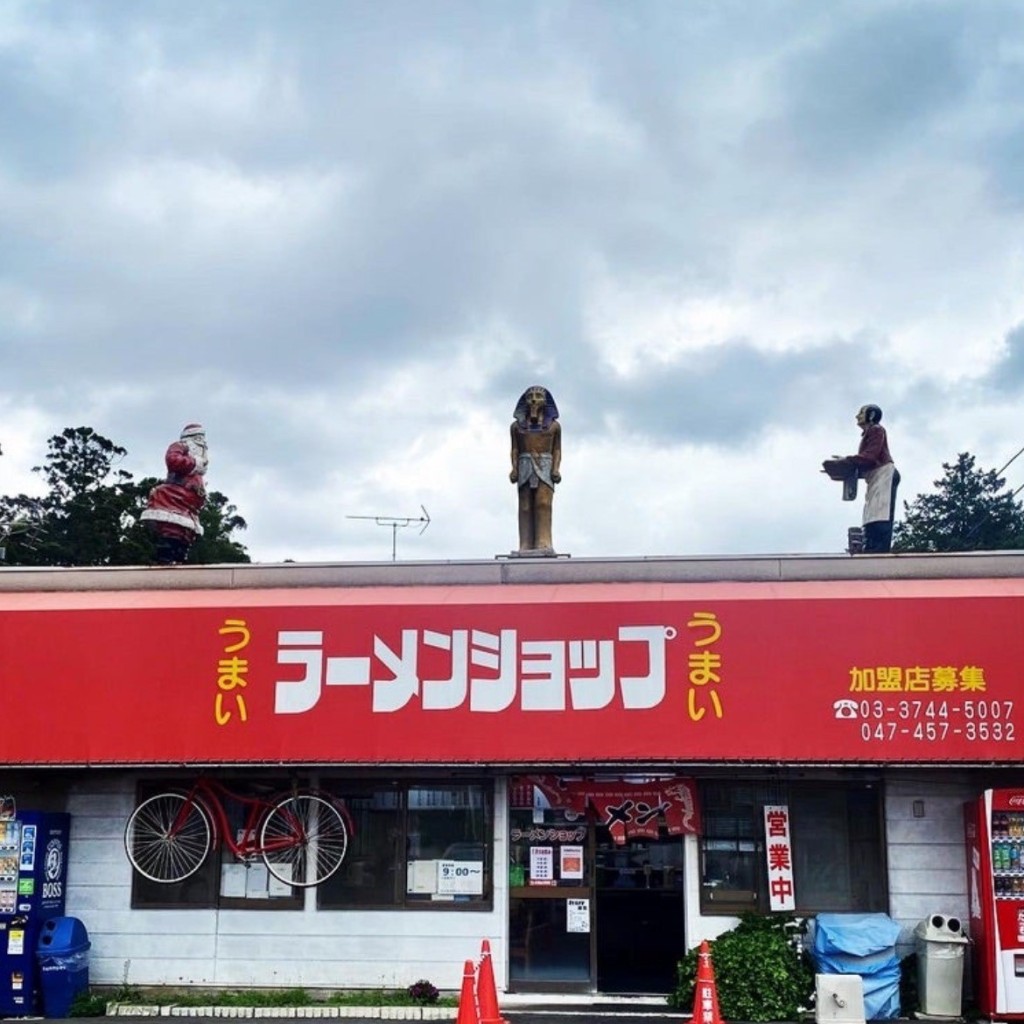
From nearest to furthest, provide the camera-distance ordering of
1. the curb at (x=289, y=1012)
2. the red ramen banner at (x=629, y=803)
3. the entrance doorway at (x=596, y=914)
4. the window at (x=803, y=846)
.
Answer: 1. the curb at (x=289, y=1012)
2. the window at (x=803, y=846)
3. the entrance doorway at (x=596, y=914)
4. the red ramen banner at (x=629, y=803)

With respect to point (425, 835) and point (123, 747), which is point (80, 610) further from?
point (425, 835)

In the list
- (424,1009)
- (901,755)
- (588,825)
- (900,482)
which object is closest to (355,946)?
(424,1009)

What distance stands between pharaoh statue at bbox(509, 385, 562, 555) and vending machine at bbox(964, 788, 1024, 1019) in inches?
263

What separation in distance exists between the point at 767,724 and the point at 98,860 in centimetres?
810

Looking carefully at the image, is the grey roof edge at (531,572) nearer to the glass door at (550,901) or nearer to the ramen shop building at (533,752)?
the ramen shop building at (533,752)

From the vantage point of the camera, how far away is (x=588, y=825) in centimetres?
1408

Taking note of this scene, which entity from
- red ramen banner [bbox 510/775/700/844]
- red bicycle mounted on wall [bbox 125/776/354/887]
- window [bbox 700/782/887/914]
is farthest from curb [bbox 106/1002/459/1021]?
window [bbox 700/782/887/914]

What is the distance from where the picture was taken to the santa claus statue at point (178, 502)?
16.9m

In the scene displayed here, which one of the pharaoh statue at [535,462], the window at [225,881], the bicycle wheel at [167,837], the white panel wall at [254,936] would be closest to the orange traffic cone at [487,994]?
the white panel wall at [254,936]

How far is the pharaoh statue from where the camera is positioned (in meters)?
16.9

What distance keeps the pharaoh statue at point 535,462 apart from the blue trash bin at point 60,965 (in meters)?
7.39

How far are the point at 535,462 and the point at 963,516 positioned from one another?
166 ft

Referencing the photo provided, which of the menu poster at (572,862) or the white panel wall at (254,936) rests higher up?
the menu poster at (572,862)

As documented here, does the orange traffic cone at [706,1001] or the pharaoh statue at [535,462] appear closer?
the orange traffic cone at [706,1001]
